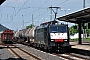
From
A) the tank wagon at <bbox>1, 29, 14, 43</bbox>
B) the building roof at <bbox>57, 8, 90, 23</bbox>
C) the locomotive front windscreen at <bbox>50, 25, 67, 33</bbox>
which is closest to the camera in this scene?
the locomotive front windscreen at <bbox>50, 25, 67, 33</bbox>

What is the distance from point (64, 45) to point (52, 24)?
2.68 meters

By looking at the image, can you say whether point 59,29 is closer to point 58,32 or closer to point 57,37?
point 58,32

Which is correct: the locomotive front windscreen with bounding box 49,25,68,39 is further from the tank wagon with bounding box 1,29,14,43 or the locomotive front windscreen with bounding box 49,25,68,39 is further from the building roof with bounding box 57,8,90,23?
the tank wagon with bounding box 1,29,14,43

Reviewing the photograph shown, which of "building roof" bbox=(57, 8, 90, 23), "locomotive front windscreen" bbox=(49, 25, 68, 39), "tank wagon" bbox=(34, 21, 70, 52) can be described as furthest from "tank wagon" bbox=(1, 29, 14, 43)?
"locomotive front windscreen" bbox=(49, 25, 68, 39)

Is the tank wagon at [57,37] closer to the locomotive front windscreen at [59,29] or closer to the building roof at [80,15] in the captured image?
the locomotive front windscreen at [59,29]

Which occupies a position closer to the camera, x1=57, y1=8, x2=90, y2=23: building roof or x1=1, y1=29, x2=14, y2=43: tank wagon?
x1=57, y1=8, x2=90, y2=23: building roof

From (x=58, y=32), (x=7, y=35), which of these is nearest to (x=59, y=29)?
(x=58, y=32)

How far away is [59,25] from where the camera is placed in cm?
2767

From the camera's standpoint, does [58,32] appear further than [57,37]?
Yes

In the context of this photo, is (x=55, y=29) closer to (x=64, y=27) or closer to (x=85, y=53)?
(x=64, y=27)

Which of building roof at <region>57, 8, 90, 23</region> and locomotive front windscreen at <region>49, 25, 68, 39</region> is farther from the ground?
building roof at <region>57, 8, 90, 23</region>

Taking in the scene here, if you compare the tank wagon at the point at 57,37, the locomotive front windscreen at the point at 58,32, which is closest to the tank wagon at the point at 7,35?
the tank wagon at the point at 57,37

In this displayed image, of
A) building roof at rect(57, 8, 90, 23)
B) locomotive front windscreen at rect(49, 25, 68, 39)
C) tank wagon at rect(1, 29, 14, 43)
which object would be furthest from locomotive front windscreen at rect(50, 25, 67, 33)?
tank wagon at rect(1, 29, 14, 43)

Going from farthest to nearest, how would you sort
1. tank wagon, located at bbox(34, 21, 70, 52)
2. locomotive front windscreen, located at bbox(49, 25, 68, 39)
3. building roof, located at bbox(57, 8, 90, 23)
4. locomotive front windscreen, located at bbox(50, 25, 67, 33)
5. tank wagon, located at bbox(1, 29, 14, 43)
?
1. tank wagon, located at bbox(1, 29, 14, 43)
2. building roof, located at bbox(57, 8, 90, 23)
3. locomotive front windscreen, located at bbox(50, 25, 67, 33)
4. locomotive front windscreen, located at bbox(49, 25, 68, 39)
5. tank wagon, located at bbox(34, 21, 70, 52)
